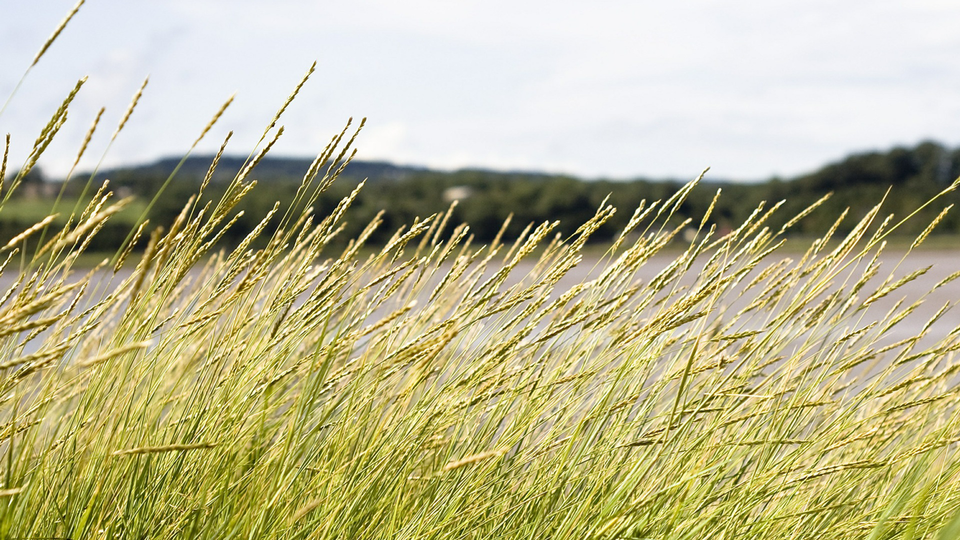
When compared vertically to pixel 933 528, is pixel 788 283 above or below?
above

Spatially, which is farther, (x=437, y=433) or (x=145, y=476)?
(x=437, y=433)

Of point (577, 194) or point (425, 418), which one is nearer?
point (425, 418)

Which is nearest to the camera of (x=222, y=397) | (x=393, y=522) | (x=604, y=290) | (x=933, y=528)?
(x=393, y=522)

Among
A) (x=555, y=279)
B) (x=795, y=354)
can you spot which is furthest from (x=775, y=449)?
(x=555, y=279)

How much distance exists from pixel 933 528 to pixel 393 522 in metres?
1.09

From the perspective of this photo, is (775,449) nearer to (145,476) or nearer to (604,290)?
(604,290)

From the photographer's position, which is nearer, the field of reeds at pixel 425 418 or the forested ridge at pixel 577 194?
the field of reeds at pixel 425 418

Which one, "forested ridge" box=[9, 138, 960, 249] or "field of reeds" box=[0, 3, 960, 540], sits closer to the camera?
"field of reeds" box=[0, 3, 960, 540]

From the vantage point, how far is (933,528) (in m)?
1.63

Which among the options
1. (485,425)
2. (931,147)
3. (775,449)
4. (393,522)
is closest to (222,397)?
(393,522)

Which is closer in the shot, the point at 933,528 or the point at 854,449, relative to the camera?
the point at 933,528

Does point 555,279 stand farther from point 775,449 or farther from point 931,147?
point 931,147

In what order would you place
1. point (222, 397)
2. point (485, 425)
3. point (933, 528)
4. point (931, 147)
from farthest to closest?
point (931, 147) < point (485, 425) < point (933, 528) < point (222, 397)

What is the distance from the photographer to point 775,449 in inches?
70.9
